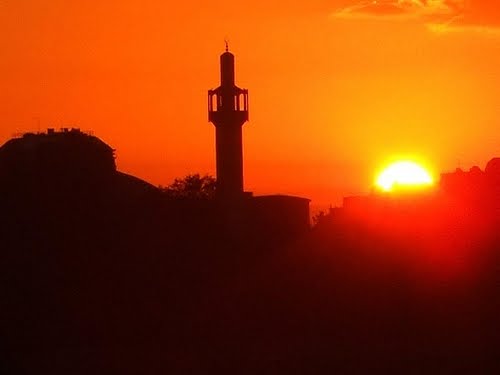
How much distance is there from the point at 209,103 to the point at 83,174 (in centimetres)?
1128

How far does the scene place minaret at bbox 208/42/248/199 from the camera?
1861 inches

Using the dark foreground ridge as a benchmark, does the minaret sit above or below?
above

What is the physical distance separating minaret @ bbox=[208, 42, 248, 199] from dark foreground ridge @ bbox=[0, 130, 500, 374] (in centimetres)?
791

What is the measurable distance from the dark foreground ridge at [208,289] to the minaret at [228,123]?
311 inches

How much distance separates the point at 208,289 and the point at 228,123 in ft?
59.1

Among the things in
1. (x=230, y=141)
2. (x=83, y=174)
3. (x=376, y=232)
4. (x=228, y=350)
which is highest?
(x=230, y=141)

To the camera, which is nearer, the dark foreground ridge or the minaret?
the dark foreground ridge

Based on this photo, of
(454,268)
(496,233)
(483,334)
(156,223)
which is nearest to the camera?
(483,334)

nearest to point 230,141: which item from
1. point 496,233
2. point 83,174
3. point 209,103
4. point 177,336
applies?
point 209,103

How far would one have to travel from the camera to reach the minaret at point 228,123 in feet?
155

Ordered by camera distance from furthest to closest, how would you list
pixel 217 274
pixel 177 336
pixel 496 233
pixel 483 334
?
pixel 217 274 < pixel 496 233 < pixel 177 336 < pixel 483 334

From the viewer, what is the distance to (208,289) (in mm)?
30094

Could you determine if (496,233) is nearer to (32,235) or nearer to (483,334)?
(483,334)

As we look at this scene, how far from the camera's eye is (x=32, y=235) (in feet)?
104
